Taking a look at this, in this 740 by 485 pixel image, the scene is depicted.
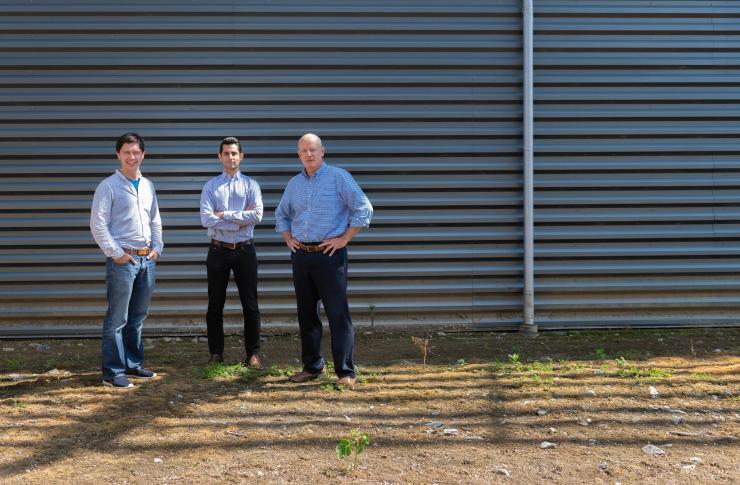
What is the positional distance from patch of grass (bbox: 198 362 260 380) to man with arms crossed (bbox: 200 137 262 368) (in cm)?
14

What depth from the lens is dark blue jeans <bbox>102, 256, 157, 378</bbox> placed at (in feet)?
16.5

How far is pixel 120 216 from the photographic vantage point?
5.03m

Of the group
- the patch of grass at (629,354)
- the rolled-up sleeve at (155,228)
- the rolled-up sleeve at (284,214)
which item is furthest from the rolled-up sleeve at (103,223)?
the patch of grass at (629,354)

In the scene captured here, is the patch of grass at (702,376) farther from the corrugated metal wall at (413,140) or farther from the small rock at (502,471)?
the small rock at (502,471)

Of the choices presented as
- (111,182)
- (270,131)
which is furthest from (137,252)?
(270,131)

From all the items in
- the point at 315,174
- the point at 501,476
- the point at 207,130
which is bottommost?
the point at 501,476

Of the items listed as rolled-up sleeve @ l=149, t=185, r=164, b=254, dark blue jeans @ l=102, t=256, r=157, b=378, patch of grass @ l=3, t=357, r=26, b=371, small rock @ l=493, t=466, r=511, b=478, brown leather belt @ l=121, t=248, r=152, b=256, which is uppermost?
rolled-up sleeve @ l=149, t=185, r=164, b=254

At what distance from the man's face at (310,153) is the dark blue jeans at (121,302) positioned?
142 cm

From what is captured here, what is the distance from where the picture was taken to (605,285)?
7.05 metres

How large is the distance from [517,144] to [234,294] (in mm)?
3180

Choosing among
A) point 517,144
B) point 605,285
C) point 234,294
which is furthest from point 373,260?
point 605,285

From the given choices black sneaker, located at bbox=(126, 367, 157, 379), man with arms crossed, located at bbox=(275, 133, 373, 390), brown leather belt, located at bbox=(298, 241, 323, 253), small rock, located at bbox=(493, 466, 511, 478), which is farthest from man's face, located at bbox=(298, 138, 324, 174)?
small rock, located at bbox=(493, 466, 511, 478)

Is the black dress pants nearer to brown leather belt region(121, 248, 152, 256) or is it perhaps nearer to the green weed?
brown leather belt region(121, 248, 152, 256)

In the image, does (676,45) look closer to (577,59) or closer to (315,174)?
(577,59)
